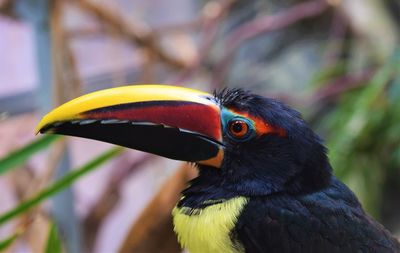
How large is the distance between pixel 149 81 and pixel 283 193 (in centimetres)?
131

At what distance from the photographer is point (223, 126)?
1070mm

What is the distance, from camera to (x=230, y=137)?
1.08 meters

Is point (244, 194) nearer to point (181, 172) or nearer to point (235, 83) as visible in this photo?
point (181, 172)

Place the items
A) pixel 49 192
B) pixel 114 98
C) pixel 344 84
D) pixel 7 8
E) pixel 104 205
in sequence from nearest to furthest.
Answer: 1. pixel 114 98
2. pixel 49 192
3. pixel 7 8
4. pixel 104 205
5. pixel 344 84

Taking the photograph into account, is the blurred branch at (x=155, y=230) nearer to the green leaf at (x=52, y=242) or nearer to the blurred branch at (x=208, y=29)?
the green leaf at (x=52, y=242)

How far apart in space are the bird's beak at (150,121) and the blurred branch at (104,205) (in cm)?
89

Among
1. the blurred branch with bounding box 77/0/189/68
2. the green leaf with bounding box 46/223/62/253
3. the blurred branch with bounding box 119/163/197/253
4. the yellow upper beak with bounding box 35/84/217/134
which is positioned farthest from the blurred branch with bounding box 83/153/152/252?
the yellow upper beak with bounding box 35/84/217/134

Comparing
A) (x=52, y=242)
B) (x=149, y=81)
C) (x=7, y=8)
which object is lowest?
(x=52, y=242)

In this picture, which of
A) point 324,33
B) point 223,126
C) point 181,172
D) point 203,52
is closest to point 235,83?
point 324,33

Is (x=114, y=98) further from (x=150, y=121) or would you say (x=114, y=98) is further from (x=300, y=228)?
(x=300, y=228)

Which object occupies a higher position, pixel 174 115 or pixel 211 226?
pixel 174 115

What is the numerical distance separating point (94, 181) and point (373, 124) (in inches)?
48.6

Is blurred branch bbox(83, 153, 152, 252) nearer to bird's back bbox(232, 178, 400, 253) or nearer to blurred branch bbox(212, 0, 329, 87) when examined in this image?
blurred branch bbox(212, 0, 329, 87)

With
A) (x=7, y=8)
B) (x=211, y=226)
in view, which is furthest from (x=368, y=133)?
(x=211, y=226)
